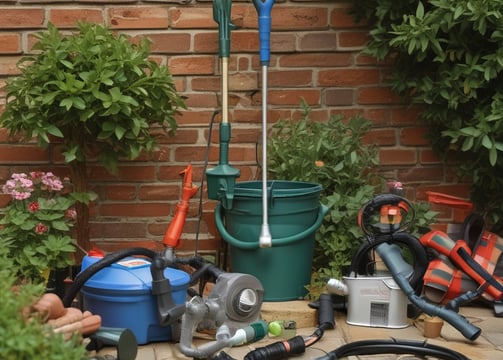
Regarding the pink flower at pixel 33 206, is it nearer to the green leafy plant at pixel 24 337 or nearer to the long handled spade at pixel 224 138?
the long handled spade at pixel 224 138

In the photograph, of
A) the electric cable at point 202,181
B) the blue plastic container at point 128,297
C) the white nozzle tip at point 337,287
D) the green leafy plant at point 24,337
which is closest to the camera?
the green leafy plant at point 24,337

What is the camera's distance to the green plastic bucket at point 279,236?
10.8 ft

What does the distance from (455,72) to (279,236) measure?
104 cm

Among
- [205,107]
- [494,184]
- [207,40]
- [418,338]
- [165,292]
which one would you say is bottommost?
[418,338]

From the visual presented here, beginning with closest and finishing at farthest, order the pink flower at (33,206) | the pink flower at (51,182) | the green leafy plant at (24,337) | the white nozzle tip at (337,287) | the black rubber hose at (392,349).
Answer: the green leafy plant at (24,337) < the black rubber hose at (392,349) < the white nozzle tip at (337,287) < the pink flower at (33,206) < the pink flower at (51,182)

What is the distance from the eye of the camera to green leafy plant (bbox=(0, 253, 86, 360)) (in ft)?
6.08

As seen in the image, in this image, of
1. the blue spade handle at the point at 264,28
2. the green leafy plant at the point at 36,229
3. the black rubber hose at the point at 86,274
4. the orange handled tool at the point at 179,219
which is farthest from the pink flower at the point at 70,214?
the blue spade handle at the point at 264,28

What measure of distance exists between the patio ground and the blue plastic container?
8 centimetres

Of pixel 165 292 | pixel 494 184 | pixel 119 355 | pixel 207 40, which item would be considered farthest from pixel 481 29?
pixel 119 355

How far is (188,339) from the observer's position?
2.72m

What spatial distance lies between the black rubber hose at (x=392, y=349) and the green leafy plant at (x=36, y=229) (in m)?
1.15

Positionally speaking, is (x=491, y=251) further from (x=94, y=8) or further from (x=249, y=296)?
(x=94, y=8)

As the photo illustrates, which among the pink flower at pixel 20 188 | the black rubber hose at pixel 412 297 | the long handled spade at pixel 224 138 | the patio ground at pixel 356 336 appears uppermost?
the long handled spade at pixel 224 138

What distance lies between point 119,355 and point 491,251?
1.68m
